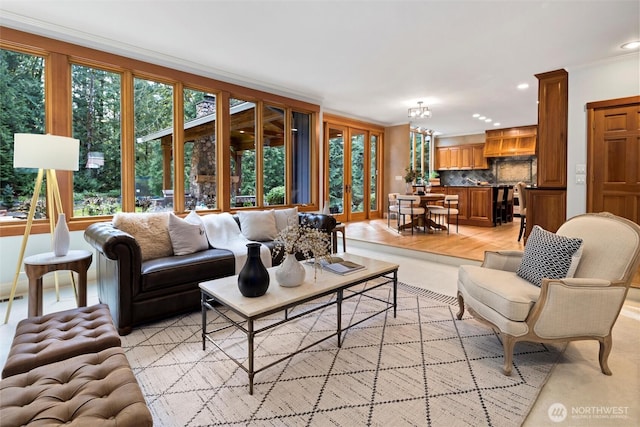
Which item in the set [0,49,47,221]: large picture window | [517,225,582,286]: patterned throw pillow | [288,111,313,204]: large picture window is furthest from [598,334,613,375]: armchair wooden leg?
[0,49,47,221]: large picture window

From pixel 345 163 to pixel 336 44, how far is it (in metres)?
4.43

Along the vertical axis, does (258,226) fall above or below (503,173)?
below

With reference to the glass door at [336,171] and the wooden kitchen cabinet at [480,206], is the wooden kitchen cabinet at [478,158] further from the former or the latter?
the glass door at [336,171]

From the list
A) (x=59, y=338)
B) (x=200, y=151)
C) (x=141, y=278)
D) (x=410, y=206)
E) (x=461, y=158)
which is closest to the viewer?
(x=59, y=338)

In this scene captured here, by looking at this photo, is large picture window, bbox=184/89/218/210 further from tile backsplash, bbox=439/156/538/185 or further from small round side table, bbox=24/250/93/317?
tile backsplash, bbox=439/156/538/185

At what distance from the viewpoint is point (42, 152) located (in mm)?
2730

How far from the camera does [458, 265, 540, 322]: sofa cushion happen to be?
1.99m

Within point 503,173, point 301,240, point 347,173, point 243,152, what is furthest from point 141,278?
point 503,173

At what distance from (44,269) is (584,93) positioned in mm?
6502


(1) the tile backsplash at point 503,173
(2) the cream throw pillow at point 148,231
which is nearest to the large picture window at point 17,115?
(2) the cream throw pillow at point 148,231

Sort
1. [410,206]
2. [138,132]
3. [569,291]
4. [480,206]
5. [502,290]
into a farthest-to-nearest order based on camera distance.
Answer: [480,206] < [410,206] < [138,132] < [502,290] < [569,291]

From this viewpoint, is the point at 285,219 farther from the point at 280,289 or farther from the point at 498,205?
the point at 498,205

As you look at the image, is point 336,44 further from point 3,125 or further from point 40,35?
point 3,125

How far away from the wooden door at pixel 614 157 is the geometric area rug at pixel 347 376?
3.21m
